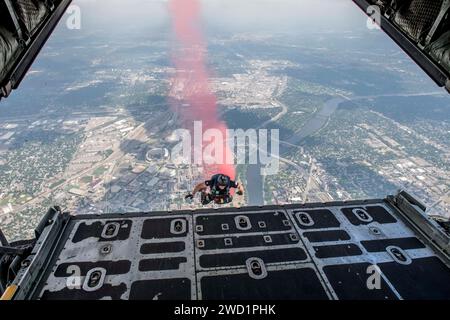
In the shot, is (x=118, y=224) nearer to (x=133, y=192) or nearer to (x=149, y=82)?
(x=133, y=192)

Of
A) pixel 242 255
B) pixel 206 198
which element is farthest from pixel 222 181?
pixel 242 255

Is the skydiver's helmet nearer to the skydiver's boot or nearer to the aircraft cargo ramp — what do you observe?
the skydiver's boot

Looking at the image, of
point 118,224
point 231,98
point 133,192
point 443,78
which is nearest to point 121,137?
point 133,192

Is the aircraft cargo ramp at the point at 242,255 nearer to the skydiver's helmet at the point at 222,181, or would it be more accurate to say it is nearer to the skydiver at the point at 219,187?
the skydiver at the point at 219,187

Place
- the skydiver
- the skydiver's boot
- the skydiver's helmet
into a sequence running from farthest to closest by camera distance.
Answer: the skydiver's boot, the skydiver, the skydiver's helmet

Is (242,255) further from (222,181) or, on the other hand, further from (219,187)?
(222,181)

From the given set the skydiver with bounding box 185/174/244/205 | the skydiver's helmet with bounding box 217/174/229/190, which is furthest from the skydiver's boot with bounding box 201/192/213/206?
the skydiver's helmet with bounding box 217/174/229/190

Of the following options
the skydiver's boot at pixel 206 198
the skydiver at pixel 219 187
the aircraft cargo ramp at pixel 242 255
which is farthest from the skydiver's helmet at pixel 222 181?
the aircraft cargo ramp at pixel 242 255

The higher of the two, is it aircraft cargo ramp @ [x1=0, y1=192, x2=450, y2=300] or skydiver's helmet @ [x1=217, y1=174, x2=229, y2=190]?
skydiver's helmet @ [x1=217, y1=174, x2=229, y2=190]
